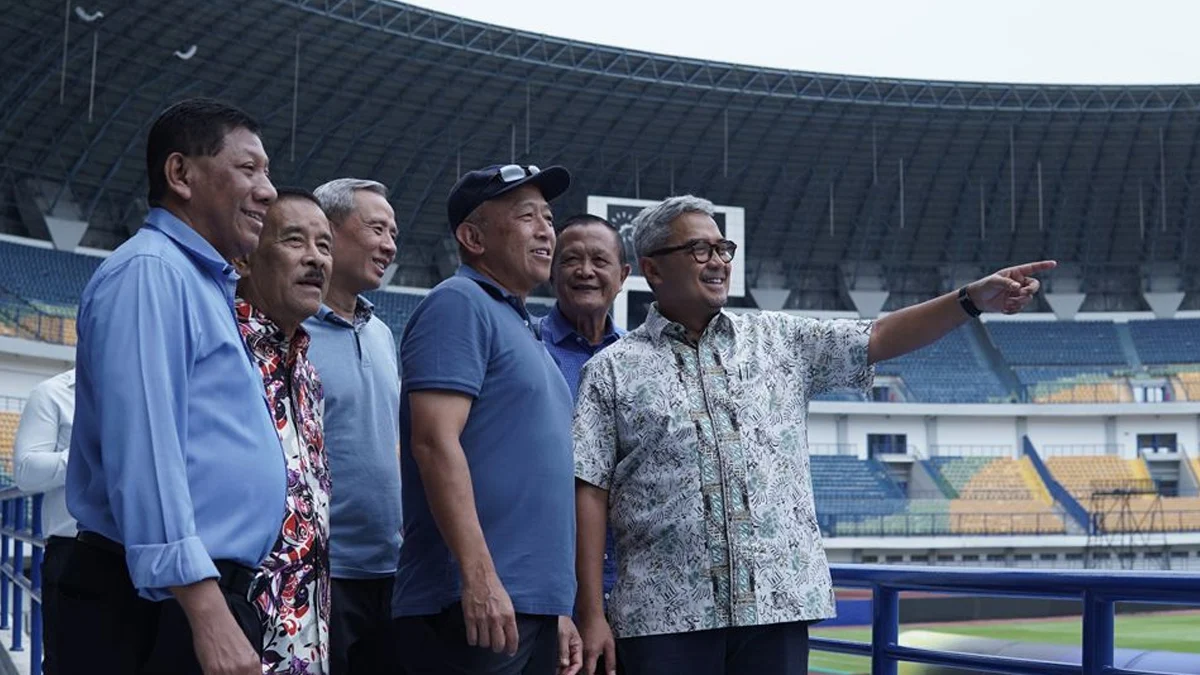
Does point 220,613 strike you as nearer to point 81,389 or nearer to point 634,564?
point 81,389

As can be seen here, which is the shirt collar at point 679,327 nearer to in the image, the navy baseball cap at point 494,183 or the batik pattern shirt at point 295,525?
the navy baseball cap at point 494,183

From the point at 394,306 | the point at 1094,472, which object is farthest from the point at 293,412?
the point at 1094,472

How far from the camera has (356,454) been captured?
3428 mm

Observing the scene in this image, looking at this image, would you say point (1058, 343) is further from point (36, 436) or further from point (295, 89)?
point (36, 436)

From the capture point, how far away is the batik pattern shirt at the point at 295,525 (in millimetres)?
2494

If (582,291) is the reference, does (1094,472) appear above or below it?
above

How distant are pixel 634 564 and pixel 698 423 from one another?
39 centimetres

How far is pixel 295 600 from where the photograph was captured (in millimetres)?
2541

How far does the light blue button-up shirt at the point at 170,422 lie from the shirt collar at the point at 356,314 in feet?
3.75

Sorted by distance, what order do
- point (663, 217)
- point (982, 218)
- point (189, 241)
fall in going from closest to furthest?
point (189, 241) < point (663, 217) < point (982, 218)

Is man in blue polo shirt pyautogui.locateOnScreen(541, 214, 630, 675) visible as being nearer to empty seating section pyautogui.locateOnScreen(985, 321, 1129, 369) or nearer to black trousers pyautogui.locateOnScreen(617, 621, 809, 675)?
black trousers pyautogui.locateOnScreen(617, 621, 809, 675)

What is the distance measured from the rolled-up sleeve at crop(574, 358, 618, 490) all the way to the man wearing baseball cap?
17 centimetres

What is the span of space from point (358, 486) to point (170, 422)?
4.30 ft

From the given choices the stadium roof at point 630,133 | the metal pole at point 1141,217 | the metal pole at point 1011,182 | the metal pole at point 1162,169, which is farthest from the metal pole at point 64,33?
the metal pole at point 1141,217
